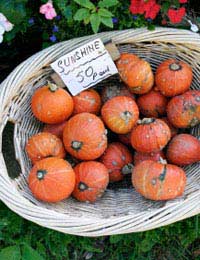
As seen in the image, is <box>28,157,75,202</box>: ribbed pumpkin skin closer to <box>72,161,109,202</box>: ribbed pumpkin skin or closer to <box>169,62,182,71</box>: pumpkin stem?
<box>72,161,109,202</box>: ribbed pumpkin skin

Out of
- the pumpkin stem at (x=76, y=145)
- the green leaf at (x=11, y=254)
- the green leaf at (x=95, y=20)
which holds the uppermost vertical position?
the green leaf at (x=95, y=20)

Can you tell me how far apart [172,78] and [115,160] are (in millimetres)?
348

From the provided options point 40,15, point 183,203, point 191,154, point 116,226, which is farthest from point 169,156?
point 40,15

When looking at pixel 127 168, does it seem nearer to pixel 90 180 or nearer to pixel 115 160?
pixel 115 160

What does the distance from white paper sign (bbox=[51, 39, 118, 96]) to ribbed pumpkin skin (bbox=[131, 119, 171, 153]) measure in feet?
0.85

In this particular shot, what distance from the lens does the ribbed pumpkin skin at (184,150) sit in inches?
71.6

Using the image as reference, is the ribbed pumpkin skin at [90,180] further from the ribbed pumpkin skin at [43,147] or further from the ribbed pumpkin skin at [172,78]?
the ribbed pumpkin skin at [172,78]

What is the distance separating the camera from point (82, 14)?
1.70m

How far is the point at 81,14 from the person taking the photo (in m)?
1.69

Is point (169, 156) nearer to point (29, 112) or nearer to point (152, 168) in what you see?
point (152, 168)

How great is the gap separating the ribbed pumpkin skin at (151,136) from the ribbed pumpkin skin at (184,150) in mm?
59

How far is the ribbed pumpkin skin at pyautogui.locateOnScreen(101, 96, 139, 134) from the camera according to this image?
5.89 feet

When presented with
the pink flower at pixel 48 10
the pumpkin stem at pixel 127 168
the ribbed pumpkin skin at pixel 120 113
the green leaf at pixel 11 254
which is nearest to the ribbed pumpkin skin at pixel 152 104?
the ribbed pumpkin skin at pixel 120 113

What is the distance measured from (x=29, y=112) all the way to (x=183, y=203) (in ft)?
2.18
